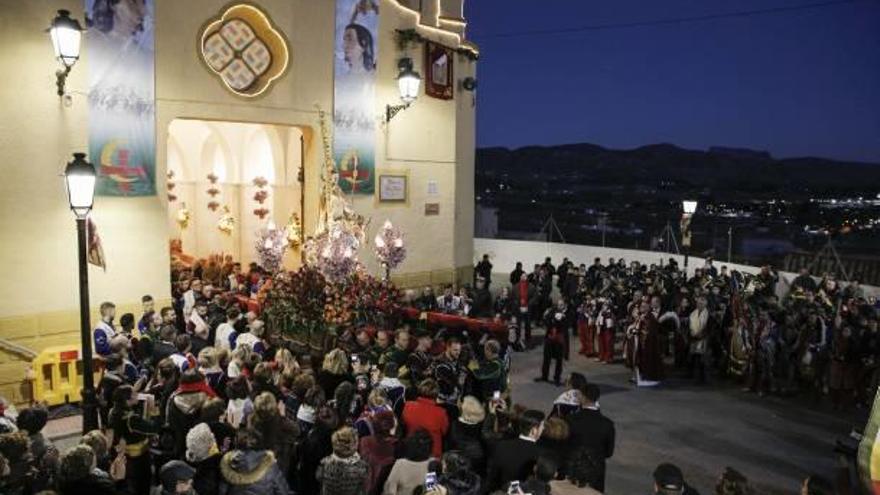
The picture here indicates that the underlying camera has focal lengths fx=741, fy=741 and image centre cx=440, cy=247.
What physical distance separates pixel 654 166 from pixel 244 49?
79635mm

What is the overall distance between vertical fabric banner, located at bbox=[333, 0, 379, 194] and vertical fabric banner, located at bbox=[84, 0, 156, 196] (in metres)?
4.20

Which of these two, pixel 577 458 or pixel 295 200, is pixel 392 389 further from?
pixel 295 200

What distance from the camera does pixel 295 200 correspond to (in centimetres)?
1775

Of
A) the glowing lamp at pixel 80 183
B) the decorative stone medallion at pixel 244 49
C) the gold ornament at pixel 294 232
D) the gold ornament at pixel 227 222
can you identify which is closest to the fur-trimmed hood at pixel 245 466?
the glowing lamp at pixel 80 183

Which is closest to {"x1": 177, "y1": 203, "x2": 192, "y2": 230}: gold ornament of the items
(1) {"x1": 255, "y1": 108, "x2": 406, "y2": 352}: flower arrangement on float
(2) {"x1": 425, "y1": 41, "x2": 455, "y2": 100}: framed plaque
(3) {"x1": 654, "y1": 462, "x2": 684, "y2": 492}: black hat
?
(2) {"x1": 425, "y1": 41, "x2": 455, "y2": 100}: framed plaque

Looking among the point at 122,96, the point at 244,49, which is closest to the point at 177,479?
the point at 122,96

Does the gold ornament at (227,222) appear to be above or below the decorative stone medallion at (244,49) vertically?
below

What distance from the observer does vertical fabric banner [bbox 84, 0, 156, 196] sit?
12164mm

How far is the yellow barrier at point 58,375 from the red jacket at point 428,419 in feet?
20.2

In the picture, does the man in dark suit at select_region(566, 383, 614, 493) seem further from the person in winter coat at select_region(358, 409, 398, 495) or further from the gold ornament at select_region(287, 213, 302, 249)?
the gold ornament at select_region(287, 213, 302, 249)

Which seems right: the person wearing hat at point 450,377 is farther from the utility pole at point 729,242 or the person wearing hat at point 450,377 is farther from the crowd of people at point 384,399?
the utility pole at point 729,242

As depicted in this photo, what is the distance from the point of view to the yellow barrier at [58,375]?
36.8 ft

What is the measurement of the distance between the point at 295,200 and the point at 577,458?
13.2 meters

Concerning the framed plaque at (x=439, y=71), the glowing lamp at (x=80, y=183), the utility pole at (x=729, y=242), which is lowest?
the utility pole at (x=729, y=242)
